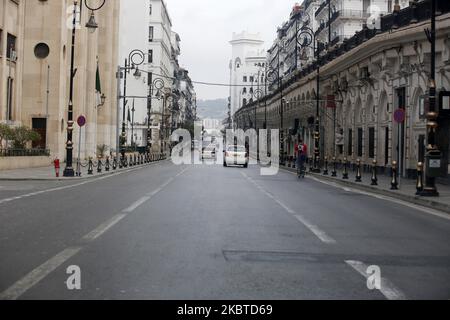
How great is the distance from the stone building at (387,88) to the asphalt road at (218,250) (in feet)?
31.8

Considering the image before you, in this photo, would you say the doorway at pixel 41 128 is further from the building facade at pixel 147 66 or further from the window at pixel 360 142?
the building facade at pixel 147 66

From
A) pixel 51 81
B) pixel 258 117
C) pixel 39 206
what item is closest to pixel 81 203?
pixel 39 206

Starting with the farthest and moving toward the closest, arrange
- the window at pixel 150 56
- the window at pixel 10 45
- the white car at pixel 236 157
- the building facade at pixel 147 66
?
the window at pixel 150 56
the building facade at pixel 147 66
the white car at pixel 236 157
the window at pixel 10 45

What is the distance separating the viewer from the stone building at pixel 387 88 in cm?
2817

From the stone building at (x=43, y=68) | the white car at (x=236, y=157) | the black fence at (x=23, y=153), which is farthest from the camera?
the white car at (x=236, y=157)

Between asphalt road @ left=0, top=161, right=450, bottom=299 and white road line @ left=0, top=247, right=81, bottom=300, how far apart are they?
0.01m

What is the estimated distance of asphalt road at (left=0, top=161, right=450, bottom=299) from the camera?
644cm

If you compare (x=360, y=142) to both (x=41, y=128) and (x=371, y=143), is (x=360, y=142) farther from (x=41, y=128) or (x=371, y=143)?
(x=41, y=128)

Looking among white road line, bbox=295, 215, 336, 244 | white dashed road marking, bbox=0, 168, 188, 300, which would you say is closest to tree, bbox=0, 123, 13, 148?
white dashed road marking, bbox=0, 168, 188, 300

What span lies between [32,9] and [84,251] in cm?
4218

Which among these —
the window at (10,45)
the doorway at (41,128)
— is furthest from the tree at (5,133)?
the doorway at (41,128)

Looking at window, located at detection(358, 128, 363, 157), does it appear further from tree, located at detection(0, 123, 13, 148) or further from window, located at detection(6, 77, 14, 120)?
window, located at detection(6, 77, 14, 120)

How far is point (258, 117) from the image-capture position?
356 ft
